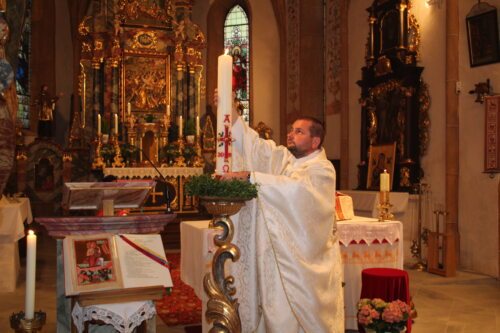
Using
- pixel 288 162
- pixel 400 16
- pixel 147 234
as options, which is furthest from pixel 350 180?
pixel 147 234

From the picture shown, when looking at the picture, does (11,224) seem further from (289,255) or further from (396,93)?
(396,93)

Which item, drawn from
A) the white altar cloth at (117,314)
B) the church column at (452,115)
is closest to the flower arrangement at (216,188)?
the white altar cloth at (117,314)

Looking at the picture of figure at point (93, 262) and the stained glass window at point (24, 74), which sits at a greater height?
the stained glass window at point (24, 74)

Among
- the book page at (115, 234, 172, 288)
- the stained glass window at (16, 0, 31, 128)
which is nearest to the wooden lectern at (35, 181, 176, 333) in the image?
the book page at (115, 234, 172, 288)

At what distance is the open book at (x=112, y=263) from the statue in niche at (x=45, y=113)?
12663 mm

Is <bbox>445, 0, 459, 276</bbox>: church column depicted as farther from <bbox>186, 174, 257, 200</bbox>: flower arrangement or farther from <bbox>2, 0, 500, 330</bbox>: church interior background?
<bbox>186, 174, 257, 200</bbox>: flower arrangement

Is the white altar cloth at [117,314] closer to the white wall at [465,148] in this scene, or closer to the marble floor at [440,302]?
the marble floor at [440,302]

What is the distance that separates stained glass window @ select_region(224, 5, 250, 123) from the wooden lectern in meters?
14.1

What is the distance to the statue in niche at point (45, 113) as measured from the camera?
14891 millimetres

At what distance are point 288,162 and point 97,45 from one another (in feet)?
35.8

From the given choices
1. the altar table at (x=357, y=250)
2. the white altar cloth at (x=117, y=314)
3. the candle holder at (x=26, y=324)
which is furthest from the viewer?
the altar table at (x=357, y=250)

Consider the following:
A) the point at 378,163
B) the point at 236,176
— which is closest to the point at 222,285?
the point at 236,176

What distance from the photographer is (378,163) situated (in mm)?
11516

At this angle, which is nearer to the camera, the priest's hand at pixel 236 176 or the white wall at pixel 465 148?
the priest's hand at pixel 236 176
